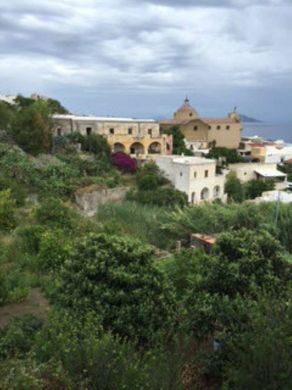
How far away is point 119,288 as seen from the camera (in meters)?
7.54

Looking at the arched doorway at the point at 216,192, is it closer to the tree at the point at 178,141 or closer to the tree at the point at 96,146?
the tree at the point at 178,141

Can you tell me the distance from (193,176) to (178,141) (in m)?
12.0

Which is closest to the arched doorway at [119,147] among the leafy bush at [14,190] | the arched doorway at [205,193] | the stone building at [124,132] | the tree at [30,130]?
the stone building at [124,132]

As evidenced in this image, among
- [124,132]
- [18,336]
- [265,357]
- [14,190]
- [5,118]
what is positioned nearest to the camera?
[265,357]

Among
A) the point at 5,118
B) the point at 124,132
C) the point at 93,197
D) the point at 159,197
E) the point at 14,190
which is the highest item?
the point at 5,118

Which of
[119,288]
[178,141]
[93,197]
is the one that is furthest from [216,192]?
[119,288]

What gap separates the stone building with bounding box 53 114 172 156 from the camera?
36.3m

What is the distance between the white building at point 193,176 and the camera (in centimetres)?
3019

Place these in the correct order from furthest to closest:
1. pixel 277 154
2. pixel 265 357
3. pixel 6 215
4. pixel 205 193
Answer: pixel 277 154 < pixel 205 193 < pixel 6 215 < pixel 265 357

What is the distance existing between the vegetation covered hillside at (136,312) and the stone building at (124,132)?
21405 millimetres

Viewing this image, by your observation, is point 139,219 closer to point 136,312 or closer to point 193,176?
point 193,176

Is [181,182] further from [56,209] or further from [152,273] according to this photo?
[152,273]

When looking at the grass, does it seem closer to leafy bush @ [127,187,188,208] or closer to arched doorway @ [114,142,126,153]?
leafy bush @ [127,187,188,208]

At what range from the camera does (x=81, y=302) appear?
7.34m
